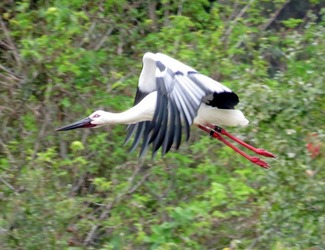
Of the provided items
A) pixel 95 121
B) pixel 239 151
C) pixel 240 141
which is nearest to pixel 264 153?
pixel 239 151

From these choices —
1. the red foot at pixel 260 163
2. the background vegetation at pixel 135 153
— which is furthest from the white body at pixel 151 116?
the red foot at pixel 260 163

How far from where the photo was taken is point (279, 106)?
8211mm

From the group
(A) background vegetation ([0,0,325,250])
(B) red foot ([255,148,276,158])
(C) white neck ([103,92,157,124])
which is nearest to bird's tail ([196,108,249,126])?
(A) background vegetation ([0,0,325,250])

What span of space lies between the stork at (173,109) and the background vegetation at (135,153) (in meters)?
0.20

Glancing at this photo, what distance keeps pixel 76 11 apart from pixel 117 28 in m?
0.40

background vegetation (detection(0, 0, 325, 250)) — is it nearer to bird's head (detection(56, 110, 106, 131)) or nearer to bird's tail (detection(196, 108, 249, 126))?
bird's tail (detection(196, 108, 249, 126))

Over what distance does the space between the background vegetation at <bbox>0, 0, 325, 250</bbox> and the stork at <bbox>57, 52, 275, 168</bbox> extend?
0.20 metres

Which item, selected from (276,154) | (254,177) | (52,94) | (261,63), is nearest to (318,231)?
(276,154)

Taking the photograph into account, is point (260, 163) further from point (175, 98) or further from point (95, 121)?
point (95, 121)

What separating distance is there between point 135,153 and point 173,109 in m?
1.98

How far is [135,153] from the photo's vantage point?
30.9 feet

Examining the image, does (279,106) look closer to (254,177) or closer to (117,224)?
(254,177)

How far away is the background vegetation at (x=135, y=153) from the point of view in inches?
313

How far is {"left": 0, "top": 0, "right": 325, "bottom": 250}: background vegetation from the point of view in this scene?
7.96 metres
